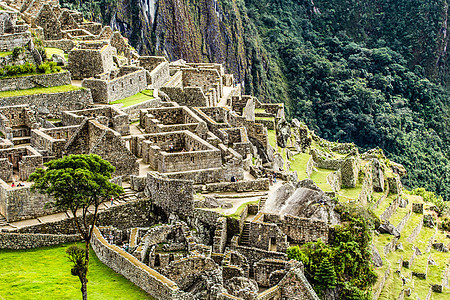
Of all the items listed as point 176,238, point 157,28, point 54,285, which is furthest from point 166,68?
point 157,28

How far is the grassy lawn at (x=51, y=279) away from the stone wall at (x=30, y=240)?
0.33m

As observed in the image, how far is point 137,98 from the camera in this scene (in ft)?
161

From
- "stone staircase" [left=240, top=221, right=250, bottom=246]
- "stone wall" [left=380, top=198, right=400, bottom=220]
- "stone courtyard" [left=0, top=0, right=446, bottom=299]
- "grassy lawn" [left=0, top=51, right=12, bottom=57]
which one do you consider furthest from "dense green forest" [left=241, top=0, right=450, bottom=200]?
"stone staircase" [left=240, top=221, right=250, bottom=246]

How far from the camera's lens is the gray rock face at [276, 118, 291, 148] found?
58.3 meters

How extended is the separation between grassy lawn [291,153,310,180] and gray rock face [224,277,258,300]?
2309cm

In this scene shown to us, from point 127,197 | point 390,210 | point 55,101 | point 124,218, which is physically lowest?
point 390,210

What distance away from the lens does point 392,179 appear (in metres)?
65.2

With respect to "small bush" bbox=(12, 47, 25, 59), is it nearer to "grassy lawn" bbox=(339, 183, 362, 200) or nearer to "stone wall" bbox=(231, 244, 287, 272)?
"stone wall" bbox=(231, 244, 287, 272)

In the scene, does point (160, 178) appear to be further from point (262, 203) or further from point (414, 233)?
point (414, 233)

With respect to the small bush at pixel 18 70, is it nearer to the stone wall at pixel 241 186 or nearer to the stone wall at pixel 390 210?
the stone wall at pixel 241 186

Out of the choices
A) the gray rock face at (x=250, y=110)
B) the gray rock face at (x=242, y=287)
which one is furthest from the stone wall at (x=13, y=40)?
the gray rock face at (x=242, y=287)

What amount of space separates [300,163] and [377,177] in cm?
939

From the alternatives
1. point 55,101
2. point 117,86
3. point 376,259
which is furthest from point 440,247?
point 55,101

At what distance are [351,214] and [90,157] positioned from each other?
14.5m
